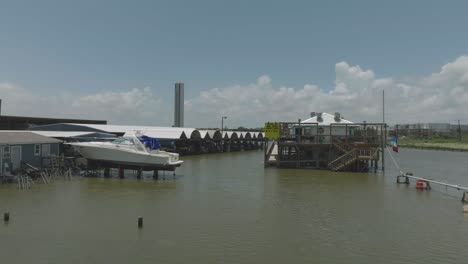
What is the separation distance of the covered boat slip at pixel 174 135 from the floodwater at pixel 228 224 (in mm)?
18650

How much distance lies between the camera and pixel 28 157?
24656mm

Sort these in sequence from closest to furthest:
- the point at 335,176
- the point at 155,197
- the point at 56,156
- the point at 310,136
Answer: the point at 155,197 < the point at 56,156 < the point at 335,176 < the point at 310,136

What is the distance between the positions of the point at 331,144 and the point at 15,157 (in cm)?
2714

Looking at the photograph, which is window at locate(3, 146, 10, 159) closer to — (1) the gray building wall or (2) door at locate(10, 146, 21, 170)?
(1) the gray building wall

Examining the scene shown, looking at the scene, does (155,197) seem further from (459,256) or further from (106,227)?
(459,256)

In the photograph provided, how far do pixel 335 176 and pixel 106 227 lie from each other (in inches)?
892

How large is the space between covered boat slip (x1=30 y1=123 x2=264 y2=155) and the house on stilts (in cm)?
1625

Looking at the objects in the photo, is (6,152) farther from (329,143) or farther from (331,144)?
(329,143)

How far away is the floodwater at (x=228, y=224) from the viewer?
11.1 metres

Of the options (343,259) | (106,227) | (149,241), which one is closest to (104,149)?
(106,227)

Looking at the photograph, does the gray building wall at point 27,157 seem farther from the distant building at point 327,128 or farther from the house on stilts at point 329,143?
the distant building at point 327,128

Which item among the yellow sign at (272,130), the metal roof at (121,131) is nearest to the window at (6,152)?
the metal roof at (121,131)

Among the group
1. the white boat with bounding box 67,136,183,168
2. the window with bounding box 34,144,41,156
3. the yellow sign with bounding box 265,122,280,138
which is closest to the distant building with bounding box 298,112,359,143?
the yellow sign with bounding box 265,122,280,138

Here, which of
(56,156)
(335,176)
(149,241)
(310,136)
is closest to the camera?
(149,241)
